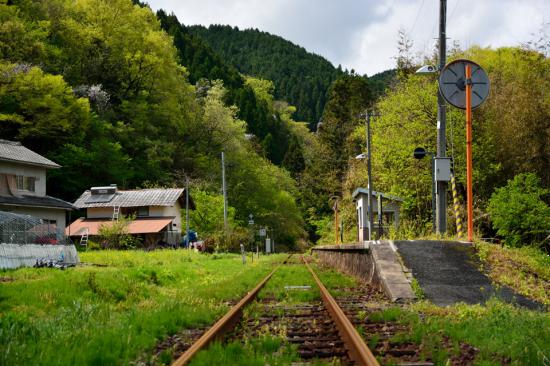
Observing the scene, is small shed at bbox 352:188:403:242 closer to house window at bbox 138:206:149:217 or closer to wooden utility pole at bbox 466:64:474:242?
wooden utility pole at bbox 466:64:474:242

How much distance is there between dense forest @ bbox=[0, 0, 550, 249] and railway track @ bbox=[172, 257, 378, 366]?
14428 mm

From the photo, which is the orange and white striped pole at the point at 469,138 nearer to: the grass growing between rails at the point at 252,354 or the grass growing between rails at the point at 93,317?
the grass growing between rails at the point at 93,317

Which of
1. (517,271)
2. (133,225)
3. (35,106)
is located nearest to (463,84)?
(517,271)

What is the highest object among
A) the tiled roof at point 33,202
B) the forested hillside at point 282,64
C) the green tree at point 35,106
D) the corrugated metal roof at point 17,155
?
the forested hillside at point 282,64

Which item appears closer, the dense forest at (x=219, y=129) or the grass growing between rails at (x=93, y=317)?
the grass growing between rails at (x=93, y=317)

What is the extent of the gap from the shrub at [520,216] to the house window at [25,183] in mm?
31701

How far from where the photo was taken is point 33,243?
24.9 metres

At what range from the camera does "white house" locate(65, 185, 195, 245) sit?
52.2 metres

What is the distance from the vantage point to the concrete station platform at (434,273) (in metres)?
8.98

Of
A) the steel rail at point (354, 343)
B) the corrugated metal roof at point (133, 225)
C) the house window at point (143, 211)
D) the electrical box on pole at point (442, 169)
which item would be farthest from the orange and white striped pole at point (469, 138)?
the house window at point (143, 211)

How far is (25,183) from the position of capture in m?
41.7

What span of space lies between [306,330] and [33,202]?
120 feet

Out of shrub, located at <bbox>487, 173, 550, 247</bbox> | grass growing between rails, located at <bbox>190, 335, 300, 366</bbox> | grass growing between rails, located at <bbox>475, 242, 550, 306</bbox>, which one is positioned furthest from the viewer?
shrub, located at <bbox>487, 173, 550, 247</bbox>

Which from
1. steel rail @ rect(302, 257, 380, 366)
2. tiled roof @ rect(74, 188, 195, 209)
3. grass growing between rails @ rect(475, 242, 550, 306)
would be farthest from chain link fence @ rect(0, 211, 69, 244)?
tiled roof @ rect(74, 188, 195, 209)
